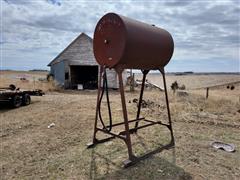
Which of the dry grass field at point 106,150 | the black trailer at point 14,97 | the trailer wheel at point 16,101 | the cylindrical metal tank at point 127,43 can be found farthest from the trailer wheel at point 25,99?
the cylindrical metal tank at point 127,43

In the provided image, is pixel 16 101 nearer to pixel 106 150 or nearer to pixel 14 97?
pixel 14 97

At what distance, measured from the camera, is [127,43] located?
415cm

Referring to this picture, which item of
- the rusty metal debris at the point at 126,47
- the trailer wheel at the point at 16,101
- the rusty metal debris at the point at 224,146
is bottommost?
the rusty metal debris at the point at 224,146

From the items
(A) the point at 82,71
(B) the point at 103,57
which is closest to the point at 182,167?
(B) the point at 103,57

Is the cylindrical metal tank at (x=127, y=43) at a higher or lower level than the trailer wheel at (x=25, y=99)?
higher

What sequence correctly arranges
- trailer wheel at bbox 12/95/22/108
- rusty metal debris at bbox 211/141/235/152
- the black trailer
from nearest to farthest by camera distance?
rusty metal debris at bbox 211/141/235/152 → the black trailer → trailer wheel at bbox 12/95/22/108

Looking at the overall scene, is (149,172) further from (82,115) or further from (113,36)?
(82,115)

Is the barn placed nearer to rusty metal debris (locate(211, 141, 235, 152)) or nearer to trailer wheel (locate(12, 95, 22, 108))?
trailer wheel (locate(12, 95, 22, 108))

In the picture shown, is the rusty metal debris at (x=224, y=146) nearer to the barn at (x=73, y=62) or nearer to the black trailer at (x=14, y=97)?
the black trailer at (x=14, y=97)

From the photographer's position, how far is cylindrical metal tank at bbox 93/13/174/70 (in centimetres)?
419

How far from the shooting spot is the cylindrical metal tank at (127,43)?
4.19 metres

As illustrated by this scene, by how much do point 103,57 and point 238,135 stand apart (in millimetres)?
4047

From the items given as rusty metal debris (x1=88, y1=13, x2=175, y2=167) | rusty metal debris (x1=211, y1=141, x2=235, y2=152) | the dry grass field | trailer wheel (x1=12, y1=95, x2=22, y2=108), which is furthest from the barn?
rusty metal debris (x1=88, y1=13, x2=175, y2=167)

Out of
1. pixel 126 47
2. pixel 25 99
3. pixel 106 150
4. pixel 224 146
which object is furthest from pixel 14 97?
pixel 224 146
